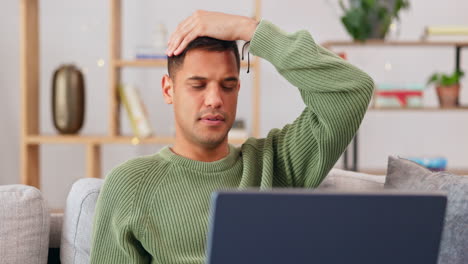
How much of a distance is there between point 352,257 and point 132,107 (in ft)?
8.77

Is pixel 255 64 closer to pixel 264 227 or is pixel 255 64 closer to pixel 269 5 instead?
pixel 269 5

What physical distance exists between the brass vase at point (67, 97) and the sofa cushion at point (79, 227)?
5.81ft

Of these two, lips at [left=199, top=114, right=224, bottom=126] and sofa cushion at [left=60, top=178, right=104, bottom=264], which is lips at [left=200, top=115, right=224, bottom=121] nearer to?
lips at [left=199, top=114, right=224, bottom=126]

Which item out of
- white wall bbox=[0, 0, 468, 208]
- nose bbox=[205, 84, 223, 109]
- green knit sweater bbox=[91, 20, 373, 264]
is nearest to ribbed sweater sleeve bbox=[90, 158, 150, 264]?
green knit sweater bbox=[91, 20, 373, 264]

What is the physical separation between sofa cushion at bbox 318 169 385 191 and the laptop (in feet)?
2.83

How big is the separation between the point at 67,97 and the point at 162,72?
Answer: 702 millimetres

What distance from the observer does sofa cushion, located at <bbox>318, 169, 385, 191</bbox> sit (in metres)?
1.70

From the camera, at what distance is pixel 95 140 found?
338 cm

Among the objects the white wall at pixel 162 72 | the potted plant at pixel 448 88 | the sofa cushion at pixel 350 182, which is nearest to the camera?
the sofa cushion at pixel 350 182

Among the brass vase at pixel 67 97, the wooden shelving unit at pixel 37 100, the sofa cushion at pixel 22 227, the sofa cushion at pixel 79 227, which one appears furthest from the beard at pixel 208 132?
the brass vase at pixel 67 97

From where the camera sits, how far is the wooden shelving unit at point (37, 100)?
133 inches

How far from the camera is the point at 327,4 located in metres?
3.88

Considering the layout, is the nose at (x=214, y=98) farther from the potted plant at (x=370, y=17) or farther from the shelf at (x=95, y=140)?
the potted plant at (x=370, y=17)

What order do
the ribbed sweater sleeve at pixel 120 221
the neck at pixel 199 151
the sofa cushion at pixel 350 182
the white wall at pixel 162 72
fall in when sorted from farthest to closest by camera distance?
the white wall at pixel 162 72 → the sofa cushion at pixel 350 182 → the neck at pixel 199 151 → the ribbed sweater sleeve at pixel 120 221
